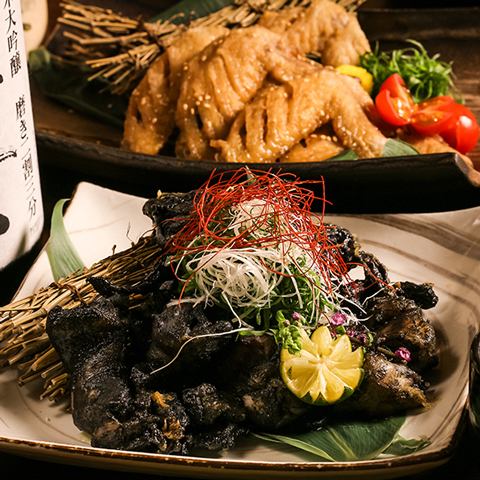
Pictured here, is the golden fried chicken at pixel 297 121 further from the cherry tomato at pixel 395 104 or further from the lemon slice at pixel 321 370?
the lemon slice at pixel 321 370

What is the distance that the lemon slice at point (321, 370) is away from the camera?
7.72 feet

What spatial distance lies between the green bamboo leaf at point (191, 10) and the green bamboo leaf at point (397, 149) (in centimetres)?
179

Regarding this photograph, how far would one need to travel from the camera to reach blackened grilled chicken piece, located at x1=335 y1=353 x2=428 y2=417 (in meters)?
2.41

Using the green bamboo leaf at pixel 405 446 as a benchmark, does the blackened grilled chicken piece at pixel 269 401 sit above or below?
above

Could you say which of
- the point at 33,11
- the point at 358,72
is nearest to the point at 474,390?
the point at 358,72

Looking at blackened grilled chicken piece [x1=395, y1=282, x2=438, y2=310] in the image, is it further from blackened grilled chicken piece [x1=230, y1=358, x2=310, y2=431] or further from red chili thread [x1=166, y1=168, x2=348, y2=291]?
blackened grilled chicken piece [x1=230, y1=358, x2=310, y2=431]

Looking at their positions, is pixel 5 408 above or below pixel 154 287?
below

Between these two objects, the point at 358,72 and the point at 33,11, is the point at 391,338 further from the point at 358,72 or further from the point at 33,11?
the point at 33,11

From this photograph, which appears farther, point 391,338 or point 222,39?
point 222,39

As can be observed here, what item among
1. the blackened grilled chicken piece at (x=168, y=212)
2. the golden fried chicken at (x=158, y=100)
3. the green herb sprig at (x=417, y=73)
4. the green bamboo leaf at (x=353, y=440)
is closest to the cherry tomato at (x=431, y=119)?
the green herb sprig at (x=417, y=73)

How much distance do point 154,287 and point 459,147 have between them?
8.13 feet

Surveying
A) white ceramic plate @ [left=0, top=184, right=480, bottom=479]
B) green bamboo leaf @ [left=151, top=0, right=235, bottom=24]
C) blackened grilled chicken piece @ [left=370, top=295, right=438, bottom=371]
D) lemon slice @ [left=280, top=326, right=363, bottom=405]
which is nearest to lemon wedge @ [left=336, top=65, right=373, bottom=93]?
green bamboo leaf @ [left=151, top=0, right=235, bottom=24]

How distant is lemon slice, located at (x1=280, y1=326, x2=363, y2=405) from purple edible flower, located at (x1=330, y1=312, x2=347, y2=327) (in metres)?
0.11

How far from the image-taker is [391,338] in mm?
2605
